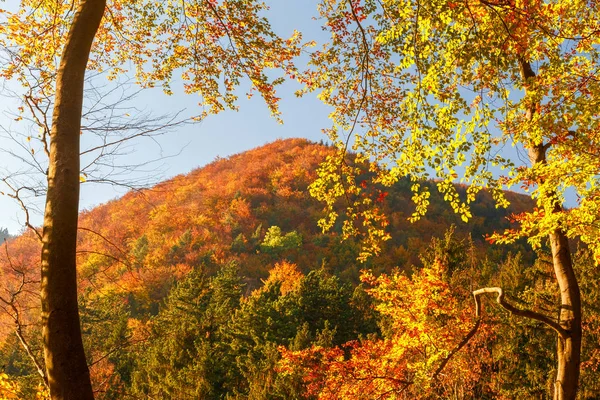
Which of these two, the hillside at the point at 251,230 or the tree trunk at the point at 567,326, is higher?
the hillside at the point at 251,230

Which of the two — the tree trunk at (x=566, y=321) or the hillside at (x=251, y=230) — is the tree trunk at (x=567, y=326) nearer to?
the tree trunk at (x=566, y=321)

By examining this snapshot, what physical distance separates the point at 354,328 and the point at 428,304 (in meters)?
14.8

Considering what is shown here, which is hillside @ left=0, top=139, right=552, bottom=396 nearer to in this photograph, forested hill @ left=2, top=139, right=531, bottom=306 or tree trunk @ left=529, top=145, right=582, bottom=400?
forested hill @ left=2, top=139, right=531, bottom=306

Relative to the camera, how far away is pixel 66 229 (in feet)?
8.41

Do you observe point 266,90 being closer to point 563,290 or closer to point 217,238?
point 563,290

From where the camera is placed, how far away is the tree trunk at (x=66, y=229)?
90.1 inches

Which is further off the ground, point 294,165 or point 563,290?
point 294,165

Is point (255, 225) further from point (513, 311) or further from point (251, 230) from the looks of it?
point (513, 311)

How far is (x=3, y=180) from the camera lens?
9.93ft

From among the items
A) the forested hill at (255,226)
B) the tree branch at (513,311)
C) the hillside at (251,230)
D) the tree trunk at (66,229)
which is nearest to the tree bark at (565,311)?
the tree branch at (513,311)

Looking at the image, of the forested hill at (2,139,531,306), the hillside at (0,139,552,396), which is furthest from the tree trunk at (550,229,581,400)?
the forested hill at (2,139,531,306)

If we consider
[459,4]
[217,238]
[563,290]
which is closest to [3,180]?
[459,4]

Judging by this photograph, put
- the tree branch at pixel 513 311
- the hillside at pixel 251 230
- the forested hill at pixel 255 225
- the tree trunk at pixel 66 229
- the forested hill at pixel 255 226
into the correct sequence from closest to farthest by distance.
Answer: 1. the tree trunk at pixel 66 229
2. the tree branch at pixel 513 311
3. the hillside at pixel 251 230
4. the forested hill at pixel 255 226
5. the forested hill at pixel 255 225

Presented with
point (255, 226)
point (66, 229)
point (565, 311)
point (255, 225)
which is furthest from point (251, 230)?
point (66, 229)
